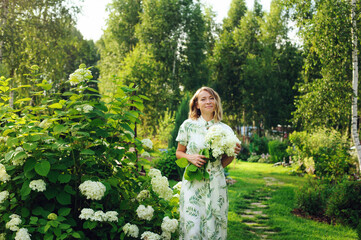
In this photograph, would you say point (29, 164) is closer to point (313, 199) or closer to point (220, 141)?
point (220, 141)

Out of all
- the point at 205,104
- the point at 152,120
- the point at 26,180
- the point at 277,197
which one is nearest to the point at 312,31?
the point at 277,197

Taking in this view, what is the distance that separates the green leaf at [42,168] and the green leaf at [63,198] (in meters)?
0.31

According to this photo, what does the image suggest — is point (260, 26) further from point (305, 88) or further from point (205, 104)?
point (205, 104)

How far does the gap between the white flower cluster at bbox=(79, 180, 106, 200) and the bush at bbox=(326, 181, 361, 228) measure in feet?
14.0

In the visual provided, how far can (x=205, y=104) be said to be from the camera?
291 cm

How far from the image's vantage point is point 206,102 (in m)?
2.90

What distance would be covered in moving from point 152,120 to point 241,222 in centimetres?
1411

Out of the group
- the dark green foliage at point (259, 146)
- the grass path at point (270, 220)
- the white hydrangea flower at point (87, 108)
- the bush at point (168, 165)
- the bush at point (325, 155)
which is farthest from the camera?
the dark green foliage at point (259, 146)

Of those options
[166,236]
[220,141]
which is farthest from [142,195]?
[220,141]

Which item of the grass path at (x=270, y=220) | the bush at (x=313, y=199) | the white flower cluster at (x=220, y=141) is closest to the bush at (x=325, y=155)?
the grass path at (x=270, y=220)

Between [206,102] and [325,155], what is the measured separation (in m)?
7.01

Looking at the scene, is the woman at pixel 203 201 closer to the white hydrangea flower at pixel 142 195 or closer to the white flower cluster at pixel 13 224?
the white hydrangea flower at pixel 142 195

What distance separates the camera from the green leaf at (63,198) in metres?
2.26

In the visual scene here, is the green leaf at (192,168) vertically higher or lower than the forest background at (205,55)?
lower
